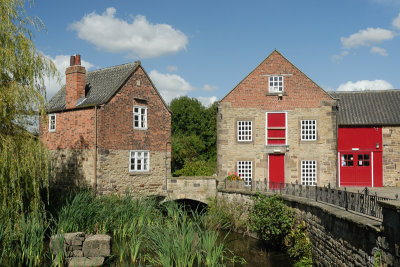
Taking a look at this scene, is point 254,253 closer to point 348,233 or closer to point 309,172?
point 348,233

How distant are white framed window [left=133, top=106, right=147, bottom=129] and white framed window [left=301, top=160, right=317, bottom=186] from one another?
10.1 meters

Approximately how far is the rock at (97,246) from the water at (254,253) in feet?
16.1

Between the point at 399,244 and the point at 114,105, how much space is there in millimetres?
16415

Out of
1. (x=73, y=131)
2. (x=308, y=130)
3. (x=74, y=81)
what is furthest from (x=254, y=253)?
(x=74, y=81)

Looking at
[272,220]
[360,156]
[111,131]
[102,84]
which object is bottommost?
[272,220]

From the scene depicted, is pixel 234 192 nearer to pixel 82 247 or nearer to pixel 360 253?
pixel 82 247

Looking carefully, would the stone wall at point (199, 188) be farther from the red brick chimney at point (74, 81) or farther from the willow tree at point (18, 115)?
the willow tree at point (18, 115)

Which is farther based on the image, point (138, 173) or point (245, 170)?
point (245, 170)

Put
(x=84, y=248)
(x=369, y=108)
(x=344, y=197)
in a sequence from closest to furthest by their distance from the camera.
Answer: (x=344, y=197) < (x=84, y=248) < (x=369, y=108)

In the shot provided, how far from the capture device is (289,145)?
2517cm

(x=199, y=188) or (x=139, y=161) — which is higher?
(x=139, y=161)

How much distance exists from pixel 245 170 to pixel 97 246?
13680 millimetres

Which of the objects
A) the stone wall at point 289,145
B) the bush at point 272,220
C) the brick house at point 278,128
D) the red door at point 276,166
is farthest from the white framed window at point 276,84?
the bush at point 272,220

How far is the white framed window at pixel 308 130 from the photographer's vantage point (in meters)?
25.1
